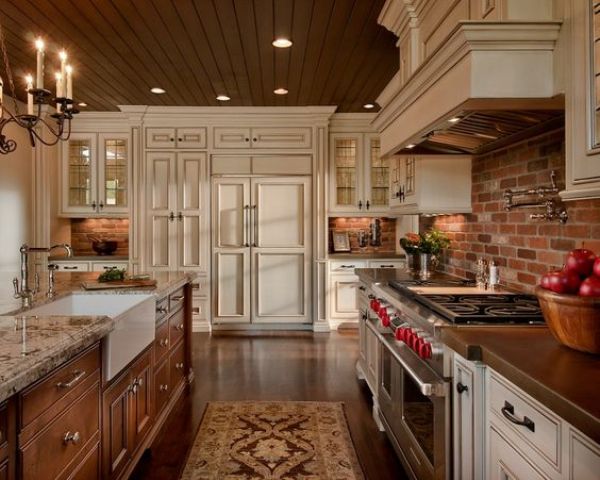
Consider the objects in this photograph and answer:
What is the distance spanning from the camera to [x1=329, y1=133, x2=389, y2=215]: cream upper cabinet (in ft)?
19.8

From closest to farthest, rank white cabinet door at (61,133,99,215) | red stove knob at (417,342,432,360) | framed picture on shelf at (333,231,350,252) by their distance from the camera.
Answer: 1. red stove knob at (417,342,432,360)
2. white cabinet door at (61,133,99,215)
3. framed picture on shelf at (333,231,350,252)

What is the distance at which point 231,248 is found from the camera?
581 cm

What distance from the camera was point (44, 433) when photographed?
1.45 m

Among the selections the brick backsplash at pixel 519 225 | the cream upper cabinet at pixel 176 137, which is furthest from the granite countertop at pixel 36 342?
the cream upper cabinet at pixel 176 137

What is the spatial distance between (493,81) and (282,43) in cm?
234

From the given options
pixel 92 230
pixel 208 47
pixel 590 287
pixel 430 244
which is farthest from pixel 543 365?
pixel 92 230

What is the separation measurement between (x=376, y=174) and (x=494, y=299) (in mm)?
3958

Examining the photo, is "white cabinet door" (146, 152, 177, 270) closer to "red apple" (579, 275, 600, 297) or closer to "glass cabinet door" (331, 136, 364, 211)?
"glass cabinet door" (331, 136, 364, 211)

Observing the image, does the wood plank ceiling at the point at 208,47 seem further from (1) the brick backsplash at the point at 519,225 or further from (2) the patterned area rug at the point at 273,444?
(2) the patterned area rug at the point at 273,444

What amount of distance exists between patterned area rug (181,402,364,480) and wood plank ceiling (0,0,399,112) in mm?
2525

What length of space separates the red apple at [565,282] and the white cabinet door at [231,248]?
4.54m

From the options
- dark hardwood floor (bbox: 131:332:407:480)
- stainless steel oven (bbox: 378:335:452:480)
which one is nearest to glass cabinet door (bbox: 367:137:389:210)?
dark hardwood floor (bbox: 131:332:407:480)

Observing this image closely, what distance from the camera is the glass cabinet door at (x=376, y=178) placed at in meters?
6.04

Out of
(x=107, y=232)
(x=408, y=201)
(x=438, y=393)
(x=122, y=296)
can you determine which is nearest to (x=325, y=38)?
(x=408, y=201)
